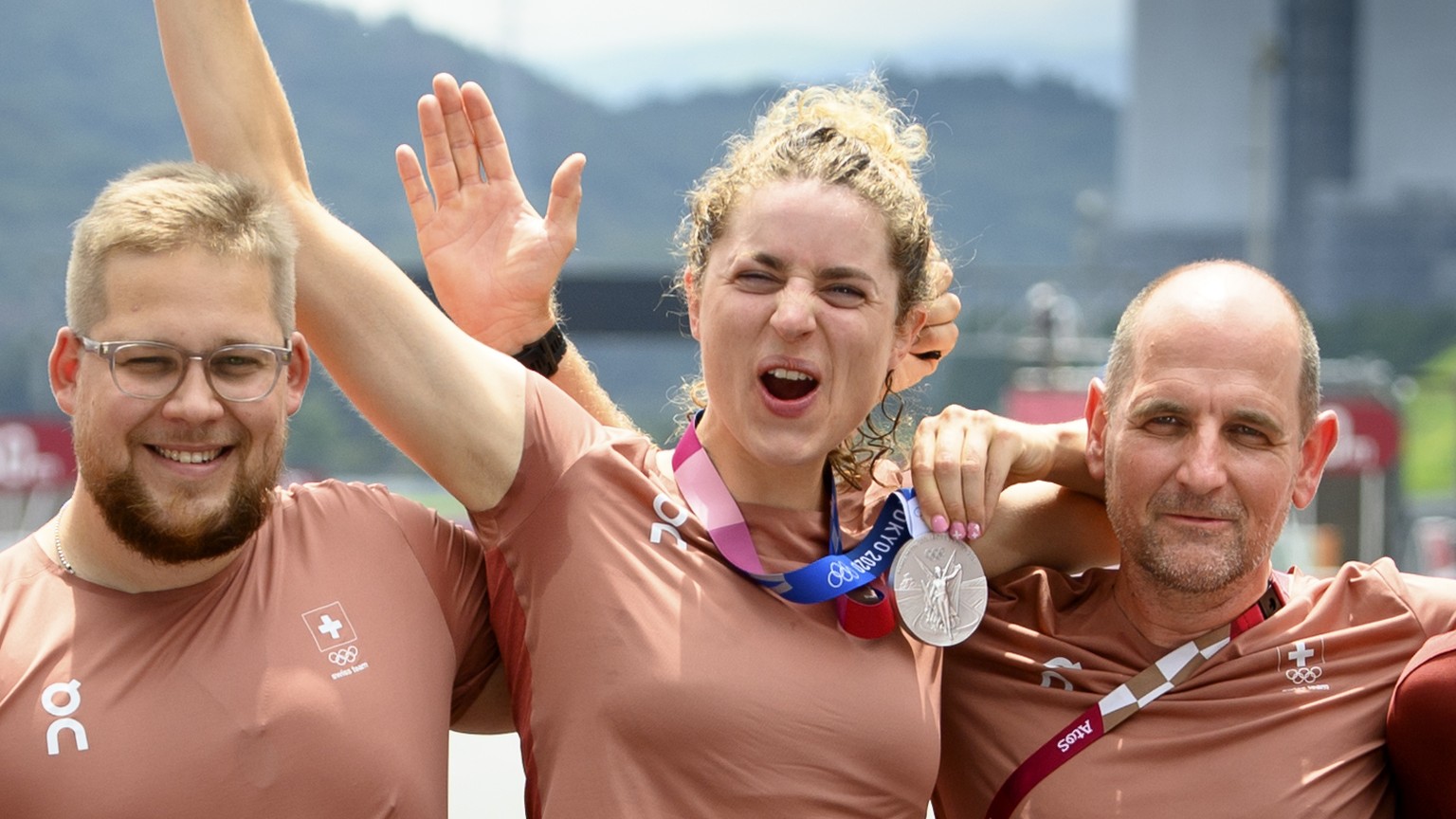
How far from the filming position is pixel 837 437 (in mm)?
2672

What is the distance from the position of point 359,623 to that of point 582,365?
851mm

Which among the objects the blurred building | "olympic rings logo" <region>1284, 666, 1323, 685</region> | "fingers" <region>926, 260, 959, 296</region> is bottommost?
the blurred building

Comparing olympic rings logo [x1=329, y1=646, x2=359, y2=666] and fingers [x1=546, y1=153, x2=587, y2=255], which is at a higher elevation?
fingers [x1=546, y1=153, x2=587, y2=255]

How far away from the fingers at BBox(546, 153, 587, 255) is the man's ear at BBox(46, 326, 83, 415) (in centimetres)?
93

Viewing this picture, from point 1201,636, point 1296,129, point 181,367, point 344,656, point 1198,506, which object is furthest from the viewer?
point 1296,129

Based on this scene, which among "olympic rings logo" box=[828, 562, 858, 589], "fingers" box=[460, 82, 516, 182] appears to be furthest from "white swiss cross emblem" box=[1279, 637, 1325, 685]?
"fingers" box=[460, 82, 516, 182]

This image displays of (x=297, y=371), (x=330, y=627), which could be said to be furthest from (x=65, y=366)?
(x=330, y=627)

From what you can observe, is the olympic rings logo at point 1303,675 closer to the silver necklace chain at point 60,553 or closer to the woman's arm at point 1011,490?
the woman's arm at point 1011,490

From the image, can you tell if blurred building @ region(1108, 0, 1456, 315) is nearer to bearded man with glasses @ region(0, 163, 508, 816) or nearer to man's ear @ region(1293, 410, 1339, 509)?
man's ear @ region(1293, 410, 1339, 509)

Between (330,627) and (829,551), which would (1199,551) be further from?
(330,627)

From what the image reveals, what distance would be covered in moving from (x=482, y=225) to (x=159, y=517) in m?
0.94

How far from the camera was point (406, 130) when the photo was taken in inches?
1067

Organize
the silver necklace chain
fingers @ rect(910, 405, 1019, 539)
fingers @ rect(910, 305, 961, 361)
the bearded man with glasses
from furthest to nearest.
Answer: fingers @ rect(910, 305, 961, 361) < fingers @ rect(910, 405, 1019, 539) < the silver necklace chain < the bearded man with glasses

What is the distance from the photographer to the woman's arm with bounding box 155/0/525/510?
95.9 inches
